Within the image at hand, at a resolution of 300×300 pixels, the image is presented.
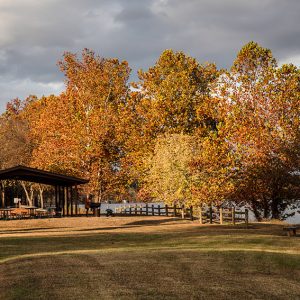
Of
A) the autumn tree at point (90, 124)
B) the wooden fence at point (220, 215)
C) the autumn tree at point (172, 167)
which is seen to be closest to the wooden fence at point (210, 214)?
the wooden fence at point (220, 215)

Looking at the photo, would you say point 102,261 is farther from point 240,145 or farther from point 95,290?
point 240,145

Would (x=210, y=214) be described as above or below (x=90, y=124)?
below

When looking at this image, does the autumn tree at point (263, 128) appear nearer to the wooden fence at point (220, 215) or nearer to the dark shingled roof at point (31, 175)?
the wooden fence at point (220, 215)

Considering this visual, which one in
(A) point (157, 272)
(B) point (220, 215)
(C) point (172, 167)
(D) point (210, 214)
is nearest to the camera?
(A) point (157, 272)

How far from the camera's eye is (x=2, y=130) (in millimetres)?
67688

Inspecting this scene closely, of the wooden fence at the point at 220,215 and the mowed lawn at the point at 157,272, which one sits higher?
the wooden fence at the point at 220,215

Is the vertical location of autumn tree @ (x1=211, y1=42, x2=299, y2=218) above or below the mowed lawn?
above

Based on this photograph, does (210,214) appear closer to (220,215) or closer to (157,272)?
(220,215)

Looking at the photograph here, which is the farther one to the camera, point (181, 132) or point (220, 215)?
point (181, 132)

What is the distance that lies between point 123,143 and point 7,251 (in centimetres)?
3412

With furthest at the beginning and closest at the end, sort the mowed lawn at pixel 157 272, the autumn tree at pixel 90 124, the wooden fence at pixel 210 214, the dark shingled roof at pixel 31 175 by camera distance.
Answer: the autumn tree at pixel 90 124
the dark shingled roof at pixel 31 175
the wooden fence at pixel 210 214
the mowed lawn at pixel 157 272

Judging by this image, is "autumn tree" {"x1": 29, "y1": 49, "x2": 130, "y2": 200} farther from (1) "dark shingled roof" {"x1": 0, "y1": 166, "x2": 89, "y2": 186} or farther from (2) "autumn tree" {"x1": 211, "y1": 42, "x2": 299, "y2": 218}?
(2) "autumn tree" {"x1": 211, "y1": 42, "x2": 299, "y2": 218}

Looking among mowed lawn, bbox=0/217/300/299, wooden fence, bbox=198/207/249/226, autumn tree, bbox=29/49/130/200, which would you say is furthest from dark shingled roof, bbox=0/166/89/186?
mowed lawn, bbox=0/217/300/299

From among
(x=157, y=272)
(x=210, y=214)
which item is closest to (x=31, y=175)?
(x=210, y=214)
